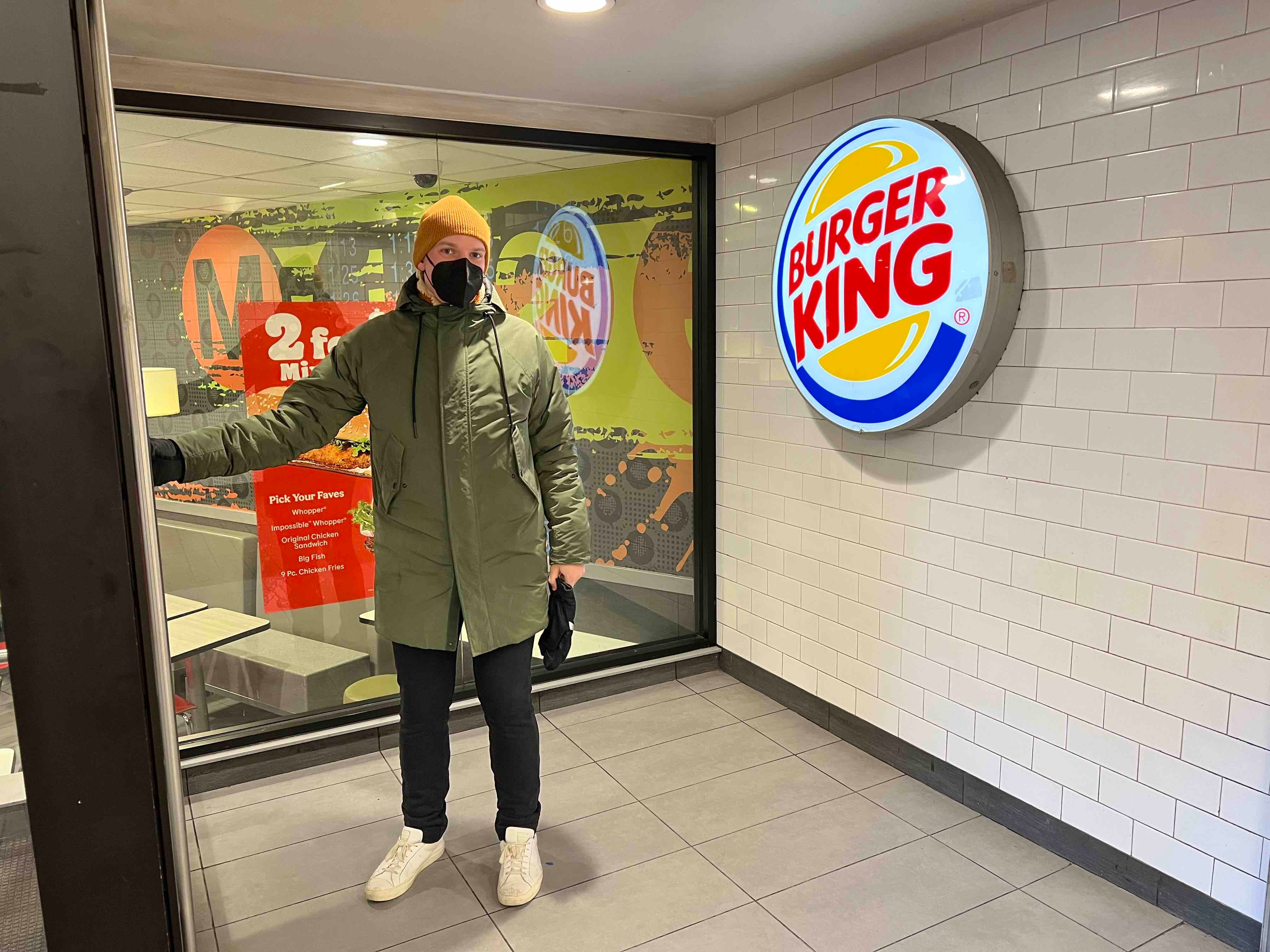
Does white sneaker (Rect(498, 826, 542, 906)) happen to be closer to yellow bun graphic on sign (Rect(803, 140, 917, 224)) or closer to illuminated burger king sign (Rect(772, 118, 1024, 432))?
illuminated burger king sign (Rect(772, 118, 1024, 432))

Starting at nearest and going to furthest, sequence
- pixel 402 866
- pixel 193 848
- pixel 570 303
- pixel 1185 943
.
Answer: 1. pixel 1185 943
2. pixel 402 866
3. pixel 193 848
4. pixel 570 303

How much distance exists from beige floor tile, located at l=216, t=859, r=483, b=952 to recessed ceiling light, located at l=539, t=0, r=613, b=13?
2.31 metres

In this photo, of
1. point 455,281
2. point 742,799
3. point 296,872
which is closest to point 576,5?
point 455,281

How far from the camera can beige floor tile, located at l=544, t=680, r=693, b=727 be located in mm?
3416

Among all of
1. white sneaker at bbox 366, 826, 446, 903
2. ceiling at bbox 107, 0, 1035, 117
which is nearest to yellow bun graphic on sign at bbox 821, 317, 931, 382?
ceiling at bbox 107, 0, 1035, 117

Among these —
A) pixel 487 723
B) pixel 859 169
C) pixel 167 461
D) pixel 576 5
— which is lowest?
pixel 487 723

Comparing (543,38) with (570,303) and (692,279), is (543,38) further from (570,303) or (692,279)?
(692,279)

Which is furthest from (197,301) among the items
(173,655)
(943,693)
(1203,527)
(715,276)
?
(1203,527)

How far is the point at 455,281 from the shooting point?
2.13m

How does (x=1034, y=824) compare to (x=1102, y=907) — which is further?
(x=1034, y=824)

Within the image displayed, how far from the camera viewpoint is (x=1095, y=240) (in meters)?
2.23

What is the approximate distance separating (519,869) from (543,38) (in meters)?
2.29

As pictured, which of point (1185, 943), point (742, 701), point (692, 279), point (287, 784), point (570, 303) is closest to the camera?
point (1185, 943)

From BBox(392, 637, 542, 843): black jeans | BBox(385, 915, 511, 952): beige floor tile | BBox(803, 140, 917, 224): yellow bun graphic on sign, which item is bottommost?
BBox(385, 915, 511, 952): beige floor tile
